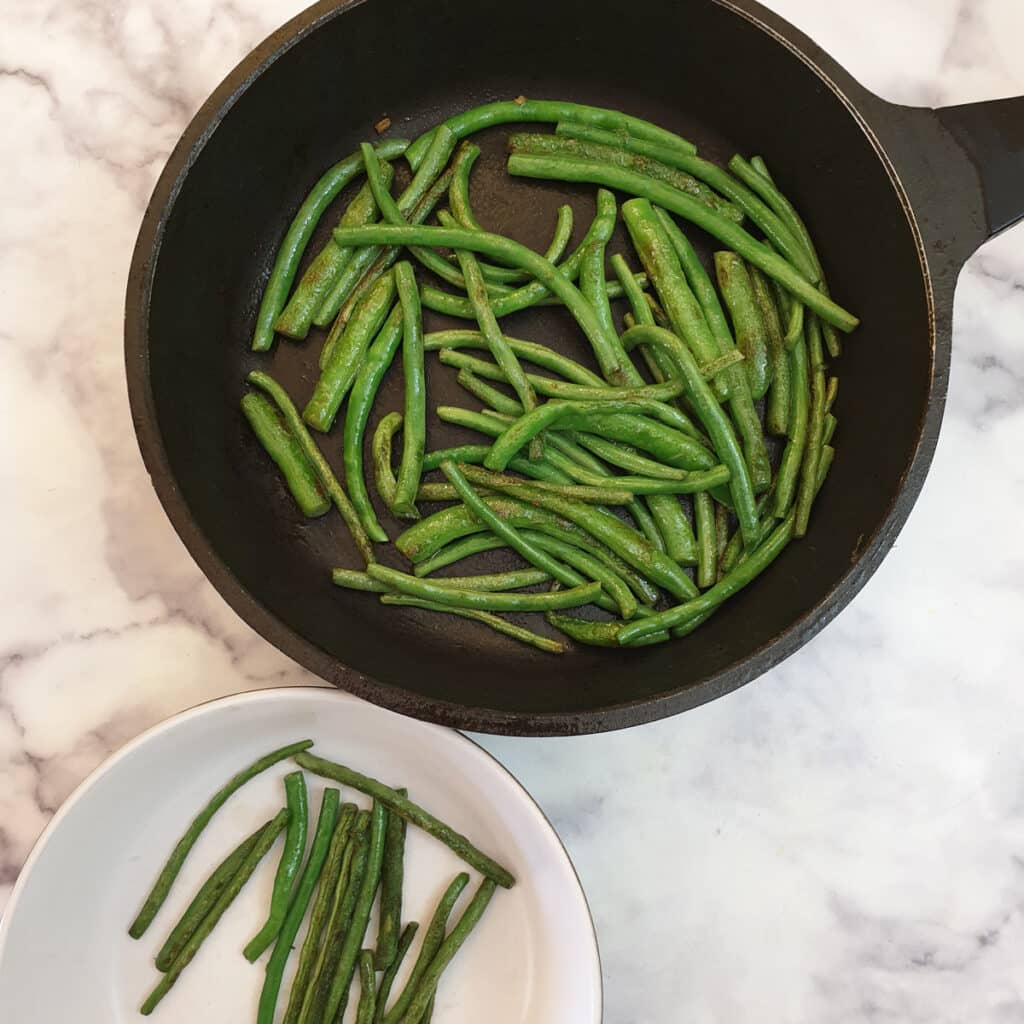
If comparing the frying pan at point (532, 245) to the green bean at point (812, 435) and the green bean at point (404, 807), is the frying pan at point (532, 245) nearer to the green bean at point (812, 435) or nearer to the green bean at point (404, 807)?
the green bean at point (812, 435)

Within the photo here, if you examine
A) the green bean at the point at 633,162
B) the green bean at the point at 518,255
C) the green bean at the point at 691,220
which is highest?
the green bean at the point at 633,162

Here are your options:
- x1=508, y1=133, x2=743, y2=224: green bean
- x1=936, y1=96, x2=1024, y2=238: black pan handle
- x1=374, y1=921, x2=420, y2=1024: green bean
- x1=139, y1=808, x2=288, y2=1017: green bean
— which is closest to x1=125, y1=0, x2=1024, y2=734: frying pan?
x1=936, y1=96, x2=1024, y2=238: black pan handle

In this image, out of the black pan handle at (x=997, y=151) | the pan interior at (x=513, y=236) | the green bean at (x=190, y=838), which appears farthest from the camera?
the green bean at (x=190, y=838)

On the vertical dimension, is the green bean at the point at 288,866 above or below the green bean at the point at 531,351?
below

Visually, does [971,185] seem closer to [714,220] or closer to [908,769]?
[714,220]

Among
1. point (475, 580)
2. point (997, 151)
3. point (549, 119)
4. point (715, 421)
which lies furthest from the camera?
point (549, 119)

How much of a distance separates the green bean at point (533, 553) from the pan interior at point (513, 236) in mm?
156

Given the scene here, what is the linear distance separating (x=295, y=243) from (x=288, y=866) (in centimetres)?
160

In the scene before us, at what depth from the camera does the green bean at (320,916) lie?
2.30 metres

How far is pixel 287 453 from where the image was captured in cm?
233

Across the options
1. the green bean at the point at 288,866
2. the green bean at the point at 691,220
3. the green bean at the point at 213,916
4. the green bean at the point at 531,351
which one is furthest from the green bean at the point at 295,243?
the green bean at the point at 213,916

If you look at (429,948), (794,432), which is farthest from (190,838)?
(794,432)

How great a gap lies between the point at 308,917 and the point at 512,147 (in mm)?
2096

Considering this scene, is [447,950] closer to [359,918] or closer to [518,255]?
[359,918]
